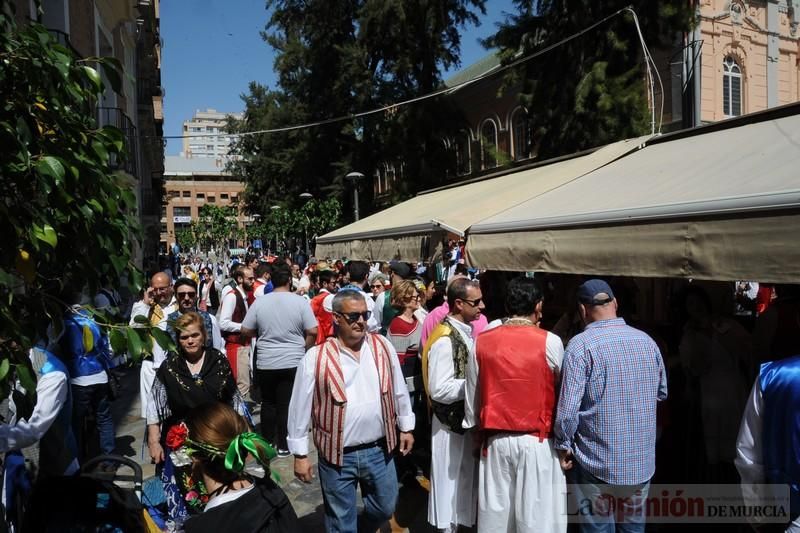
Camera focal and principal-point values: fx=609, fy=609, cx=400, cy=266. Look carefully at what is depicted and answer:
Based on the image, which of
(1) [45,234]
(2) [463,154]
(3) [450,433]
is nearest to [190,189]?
(2) [463,154]

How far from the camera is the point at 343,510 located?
11.1ft

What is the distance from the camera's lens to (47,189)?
1.49 m

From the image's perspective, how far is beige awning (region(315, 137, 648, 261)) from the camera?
259 inches

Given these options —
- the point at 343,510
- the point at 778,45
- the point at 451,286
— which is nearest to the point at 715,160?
the point at 451,286

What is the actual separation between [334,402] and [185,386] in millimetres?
910

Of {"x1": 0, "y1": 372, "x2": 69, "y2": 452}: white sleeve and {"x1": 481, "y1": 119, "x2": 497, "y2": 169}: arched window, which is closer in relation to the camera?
{"x1": 0, "y1": 372, "x2": 69, "y2": 452}: white sleeve

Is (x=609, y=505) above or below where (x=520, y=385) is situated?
below

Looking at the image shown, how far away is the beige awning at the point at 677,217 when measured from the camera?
3043 millimetres

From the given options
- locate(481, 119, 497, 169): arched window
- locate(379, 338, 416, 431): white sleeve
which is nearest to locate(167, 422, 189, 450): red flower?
locate(379, 338, 416, 431): white sleeve

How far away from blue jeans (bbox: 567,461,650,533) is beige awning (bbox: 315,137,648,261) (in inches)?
128

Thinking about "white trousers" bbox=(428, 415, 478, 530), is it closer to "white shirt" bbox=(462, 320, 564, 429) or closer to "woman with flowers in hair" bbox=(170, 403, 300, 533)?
"white shirt" bbox=(462, 320, 564, 429)

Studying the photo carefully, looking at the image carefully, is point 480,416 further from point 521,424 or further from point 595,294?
point 595,294

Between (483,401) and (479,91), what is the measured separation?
94.8 ft

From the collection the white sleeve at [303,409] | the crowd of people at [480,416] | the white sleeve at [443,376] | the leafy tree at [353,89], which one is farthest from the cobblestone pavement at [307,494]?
the leafy tree at [353,89]
